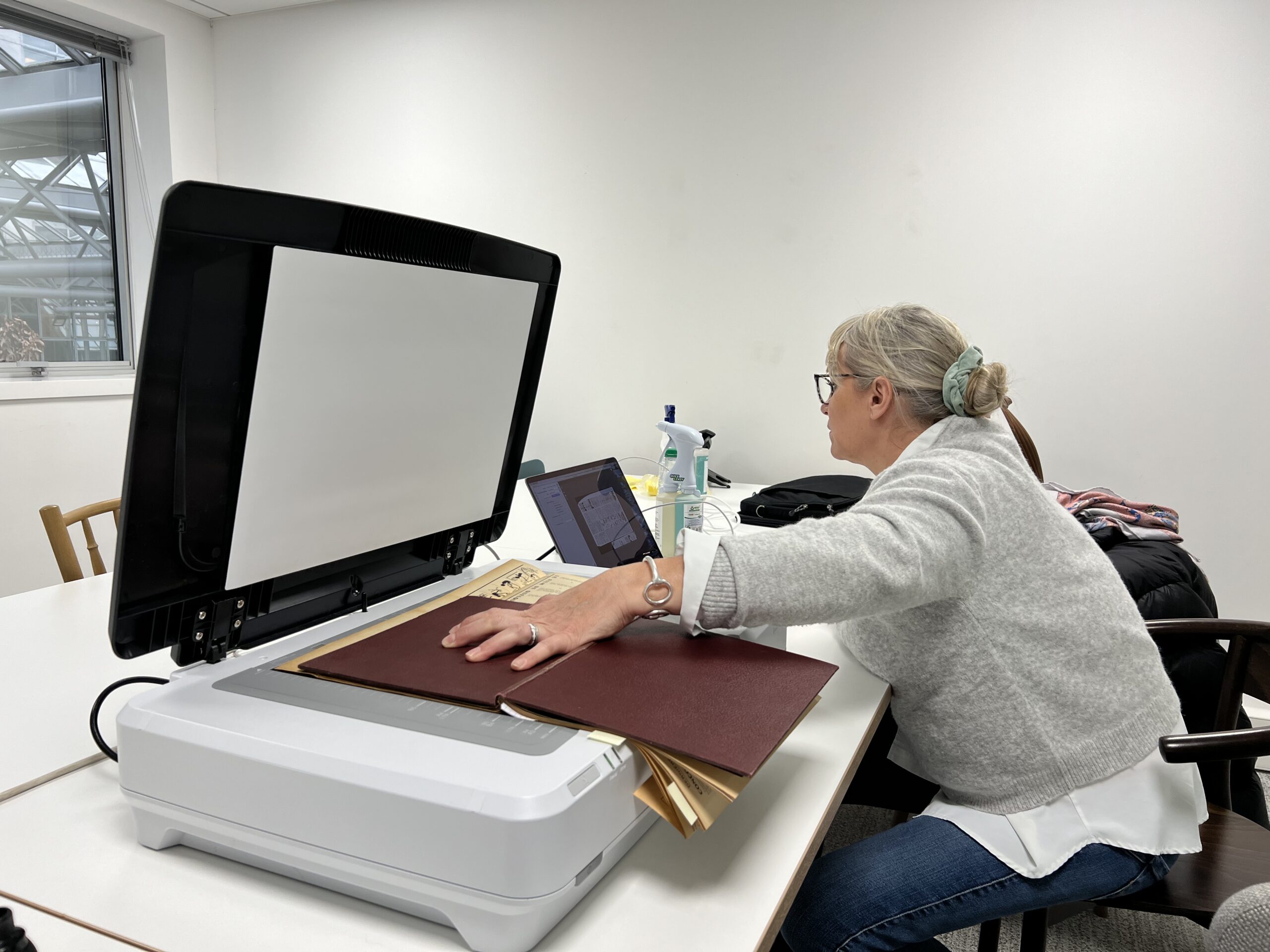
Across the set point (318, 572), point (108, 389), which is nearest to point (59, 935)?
point (318, 572)

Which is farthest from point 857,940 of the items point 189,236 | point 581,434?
point 581,434

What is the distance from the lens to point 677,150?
10.1 feet

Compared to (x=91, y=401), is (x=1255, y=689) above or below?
below

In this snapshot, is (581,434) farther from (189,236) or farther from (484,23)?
(189,236)

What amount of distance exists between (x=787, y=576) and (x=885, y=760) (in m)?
0.78

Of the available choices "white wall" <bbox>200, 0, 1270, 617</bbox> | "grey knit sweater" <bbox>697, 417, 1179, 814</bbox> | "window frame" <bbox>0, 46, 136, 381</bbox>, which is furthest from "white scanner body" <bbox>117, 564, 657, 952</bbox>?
"window frame" <bbox>0, 46, 136, 381</bbox>

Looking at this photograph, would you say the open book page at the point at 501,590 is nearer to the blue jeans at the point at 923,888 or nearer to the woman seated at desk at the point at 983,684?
the woman seated at desk at the point at 983,684

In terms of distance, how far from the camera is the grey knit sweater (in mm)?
970

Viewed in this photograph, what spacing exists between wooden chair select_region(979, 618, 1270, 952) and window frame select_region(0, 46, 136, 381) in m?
3.59

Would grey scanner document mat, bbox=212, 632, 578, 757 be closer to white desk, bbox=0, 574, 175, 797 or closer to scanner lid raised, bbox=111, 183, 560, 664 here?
scanner lid raised, bbox=111, 183, 560, 664

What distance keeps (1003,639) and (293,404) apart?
854 millimetres

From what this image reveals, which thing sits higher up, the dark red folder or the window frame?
the window frame

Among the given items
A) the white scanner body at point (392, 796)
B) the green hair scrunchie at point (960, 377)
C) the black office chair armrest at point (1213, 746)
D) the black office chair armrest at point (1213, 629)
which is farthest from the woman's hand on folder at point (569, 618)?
the black office chair armrest at point (1213, 629)

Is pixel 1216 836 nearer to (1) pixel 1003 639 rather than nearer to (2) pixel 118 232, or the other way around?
(1) pixel 1003 639
